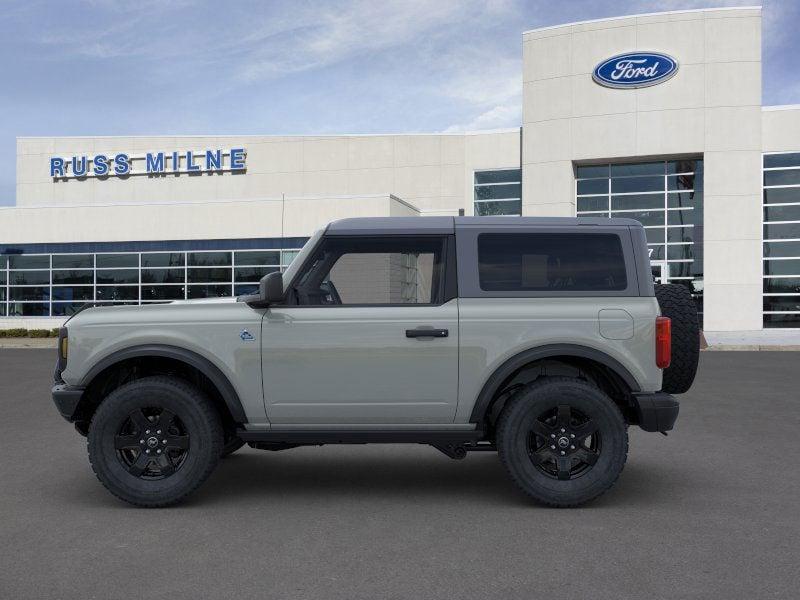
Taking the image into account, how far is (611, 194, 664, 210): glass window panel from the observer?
34.8 metres

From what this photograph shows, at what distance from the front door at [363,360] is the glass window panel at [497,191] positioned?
Answer: 32.5 m

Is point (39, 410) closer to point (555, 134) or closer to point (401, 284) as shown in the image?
point (401, 284)

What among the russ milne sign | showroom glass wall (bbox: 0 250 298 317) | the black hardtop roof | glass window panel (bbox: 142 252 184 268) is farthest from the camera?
the russ milne sign

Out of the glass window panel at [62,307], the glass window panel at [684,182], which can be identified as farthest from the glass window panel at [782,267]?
the glass window panel at [62,307]

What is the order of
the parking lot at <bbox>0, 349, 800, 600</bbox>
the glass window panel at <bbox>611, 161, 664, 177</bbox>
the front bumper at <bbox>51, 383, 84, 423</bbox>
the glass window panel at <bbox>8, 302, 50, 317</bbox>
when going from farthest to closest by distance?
the glass window panel at <bbox>8, 302, 50, 317</bbox>
the glass window panel at <bbox>611, 161, 664, 177</bbox>
the front bumper at <bbox>51, 383, 84, 423</bbox>
the parking lot at <bbox>0, 349, 800, 600</bbox>

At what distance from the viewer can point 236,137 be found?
41844mm

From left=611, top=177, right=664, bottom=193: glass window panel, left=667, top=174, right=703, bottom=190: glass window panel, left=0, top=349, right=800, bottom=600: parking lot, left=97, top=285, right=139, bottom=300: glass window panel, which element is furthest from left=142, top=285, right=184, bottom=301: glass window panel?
left=0, top=349, right=800, bottom=600: parking lot

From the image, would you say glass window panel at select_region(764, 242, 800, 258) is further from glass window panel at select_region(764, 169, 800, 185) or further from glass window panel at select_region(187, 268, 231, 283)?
glass window panel at select_region(187, 268, 231, 283)

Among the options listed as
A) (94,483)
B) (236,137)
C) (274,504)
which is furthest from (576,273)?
(236,137)

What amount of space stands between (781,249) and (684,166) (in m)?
5.03

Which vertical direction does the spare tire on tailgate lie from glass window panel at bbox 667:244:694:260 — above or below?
below

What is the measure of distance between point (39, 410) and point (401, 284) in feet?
24.6

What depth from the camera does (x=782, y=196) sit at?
33.4m

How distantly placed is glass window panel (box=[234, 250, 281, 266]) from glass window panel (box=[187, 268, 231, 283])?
2.34 feet
